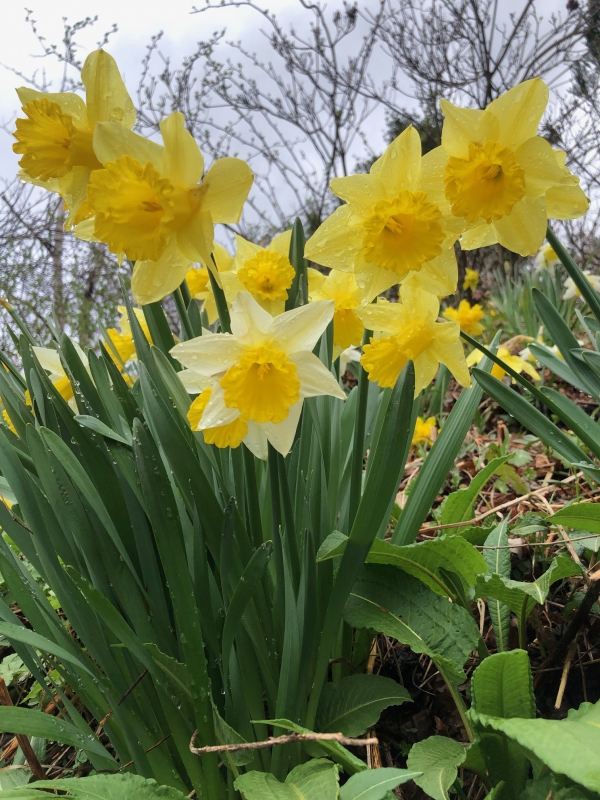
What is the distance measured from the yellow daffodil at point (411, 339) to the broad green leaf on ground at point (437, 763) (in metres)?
0.48

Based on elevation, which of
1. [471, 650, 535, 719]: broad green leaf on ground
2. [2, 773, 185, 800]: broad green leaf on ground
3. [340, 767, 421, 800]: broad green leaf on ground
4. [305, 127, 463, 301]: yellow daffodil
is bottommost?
[471, 650, 535, 719]: broad green leaf on ground

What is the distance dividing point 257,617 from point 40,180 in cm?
65

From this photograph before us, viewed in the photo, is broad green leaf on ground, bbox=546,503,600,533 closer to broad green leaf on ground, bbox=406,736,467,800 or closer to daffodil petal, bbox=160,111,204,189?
broad green leaf on ground, bbox=406,736,467,800

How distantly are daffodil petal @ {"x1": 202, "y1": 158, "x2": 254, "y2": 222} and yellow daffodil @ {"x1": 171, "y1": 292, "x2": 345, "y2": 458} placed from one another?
4.0 inches

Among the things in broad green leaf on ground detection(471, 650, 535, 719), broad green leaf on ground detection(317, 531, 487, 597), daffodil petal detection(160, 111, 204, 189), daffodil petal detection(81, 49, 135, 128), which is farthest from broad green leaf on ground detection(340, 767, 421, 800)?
daffodil petal detection(81, 49, 135, 128)

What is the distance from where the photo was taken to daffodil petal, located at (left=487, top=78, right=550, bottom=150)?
710mm

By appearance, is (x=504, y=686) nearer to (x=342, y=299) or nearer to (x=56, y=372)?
(x=342, y=299)

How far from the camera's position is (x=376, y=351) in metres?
0.80

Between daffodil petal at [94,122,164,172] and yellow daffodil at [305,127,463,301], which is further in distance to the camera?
yellow daffodil at [305,127,463,301]

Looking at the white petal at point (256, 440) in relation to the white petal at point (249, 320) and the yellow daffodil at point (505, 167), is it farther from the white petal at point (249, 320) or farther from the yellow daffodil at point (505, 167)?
the yellow daffodil at point (505, 167)

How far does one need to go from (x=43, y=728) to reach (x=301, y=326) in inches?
23.2

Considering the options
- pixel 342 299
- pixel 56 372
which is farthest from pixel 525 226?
pixel 56 372

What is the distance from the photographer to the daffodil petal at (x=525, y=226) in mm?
742

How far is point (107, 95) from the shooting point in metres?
0.68
